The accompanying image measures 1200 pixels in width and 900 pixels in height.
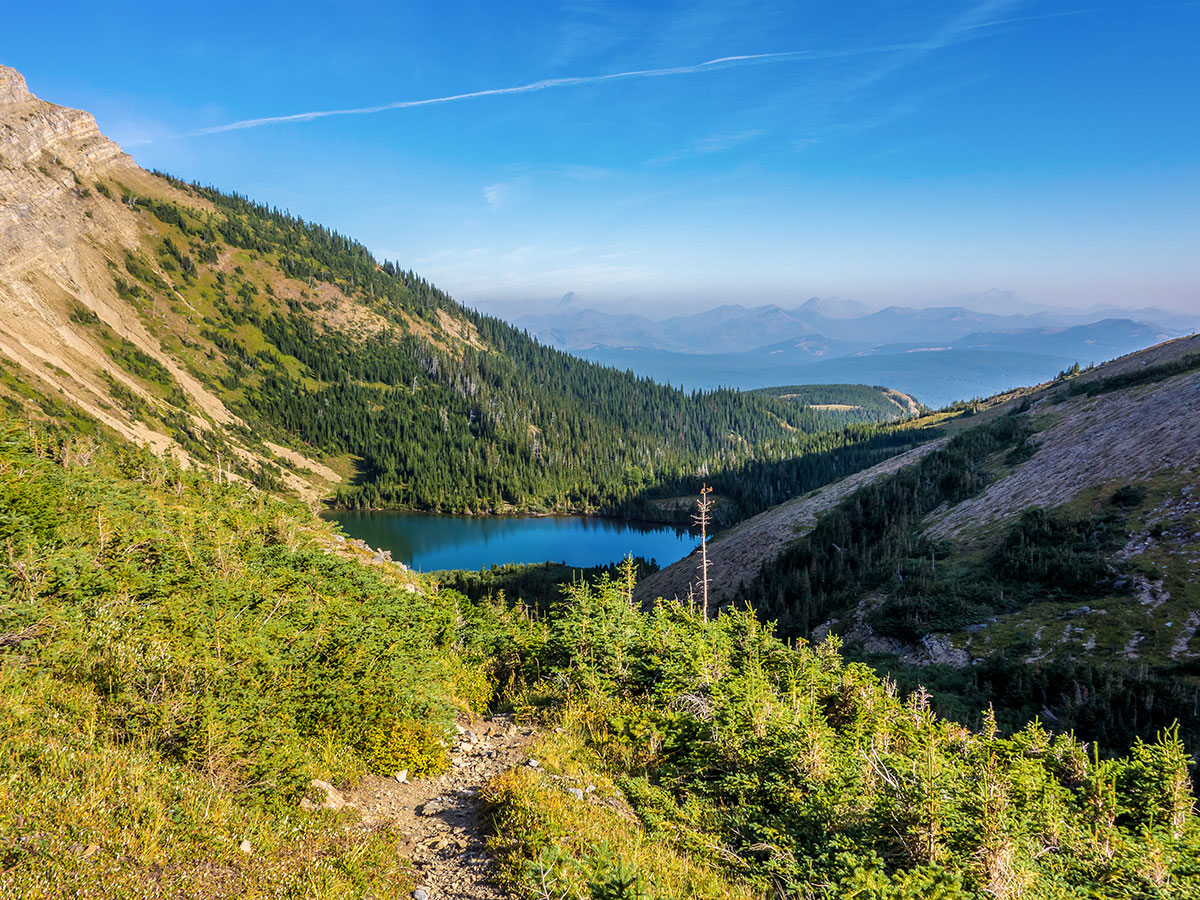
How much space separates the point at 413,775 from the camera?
457 inches

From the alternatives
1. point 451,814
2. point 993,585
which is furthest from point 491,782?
point 993,585

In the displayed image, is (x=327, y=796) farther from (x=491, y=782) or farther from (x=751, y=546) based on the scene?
(x=751, y=546)

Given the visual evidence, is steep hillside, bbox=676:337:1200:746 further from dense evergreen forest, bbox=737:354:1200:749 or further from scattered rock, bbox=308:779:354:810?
scattered rock, bbox=308:779:354:810

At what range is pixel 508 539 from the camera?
14875 cm

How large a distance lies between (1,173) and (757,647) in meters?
244

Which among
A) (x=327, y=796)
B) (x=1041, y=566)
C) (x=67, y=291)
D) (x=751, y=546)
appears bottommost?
(x=327, y=796)

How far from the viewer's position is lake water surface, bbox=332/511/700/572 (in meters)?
128

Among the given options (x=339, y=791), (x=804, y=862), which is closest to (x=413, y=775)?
(x=339, y=791)

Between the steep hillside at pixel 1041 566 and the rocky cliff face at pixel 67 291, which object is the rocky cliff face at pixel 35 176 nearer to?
the rocky cliff face at pixel 67 291

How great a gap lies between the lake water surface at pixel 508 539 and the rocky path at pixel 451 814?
10430cm

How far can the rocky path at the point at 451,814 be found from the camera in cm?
826

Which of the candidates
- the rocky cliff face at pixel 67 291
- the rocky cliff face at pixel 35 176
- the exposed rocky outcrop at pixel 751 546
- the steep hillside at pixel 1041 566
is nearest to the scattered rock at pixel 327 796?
the steep hillside at pixel 1041 566

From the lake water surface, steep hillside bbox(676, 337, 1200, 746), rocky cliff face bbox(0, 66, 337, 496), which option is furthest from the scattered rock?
rocky cliff face bbox(0, 66, 337, 496)

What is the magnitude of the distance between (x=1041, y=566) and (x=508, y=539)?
127m
